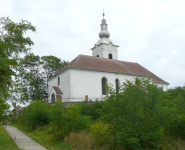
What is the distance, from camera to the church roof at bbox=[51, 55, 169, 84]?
30856mm

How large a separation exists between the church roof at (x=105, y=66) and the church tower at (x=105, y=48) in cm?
410

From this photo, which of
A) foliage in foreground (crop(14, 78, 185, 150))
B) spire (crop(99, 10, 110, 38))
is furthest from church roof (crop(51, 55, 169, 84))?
foliage in foreground (crop(14, 78, 185, 150))

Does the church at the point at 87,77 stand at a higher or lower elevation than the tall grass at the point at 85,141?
higher

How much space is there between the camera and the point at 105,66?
1302 inches

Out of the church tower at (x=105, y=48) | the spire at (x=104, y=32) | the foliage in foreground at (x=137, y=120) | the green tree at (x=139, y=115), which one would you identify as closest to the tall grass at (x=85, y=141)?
the foliage in foreground at (x=137, y=120)

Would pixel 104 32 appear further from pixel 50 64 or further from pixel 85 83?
pixel 85 83

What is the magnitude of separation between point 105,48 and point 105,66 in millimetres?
8598

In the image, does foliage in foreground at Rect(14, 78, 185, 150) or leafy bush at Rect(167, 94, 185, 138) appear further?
leafy bush at Rect(167, 94, 185, 138)

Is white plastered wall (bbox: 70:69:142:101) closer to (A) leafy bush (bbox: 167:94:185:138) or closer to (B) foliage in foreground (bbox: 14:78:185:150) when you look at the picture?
(B) foliage in foreground (bbox: 14:78:185:150)

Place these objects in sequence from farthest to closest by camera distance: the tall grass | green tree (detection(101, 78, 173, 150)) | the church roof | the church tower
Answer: the church tower
the church roof
the tall grass
green tree (detection(101, 78, 173, 150))

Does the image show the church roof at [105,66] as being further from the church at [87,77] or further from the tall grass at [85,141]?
the tall grass at [85,141]

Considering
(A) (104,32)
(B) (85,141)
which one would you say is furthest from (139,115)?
(A) (104,32)

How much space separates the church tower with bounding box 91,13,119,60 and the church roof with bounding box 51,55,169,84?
410 cm

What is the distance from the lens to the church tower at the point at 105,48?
133 ft
